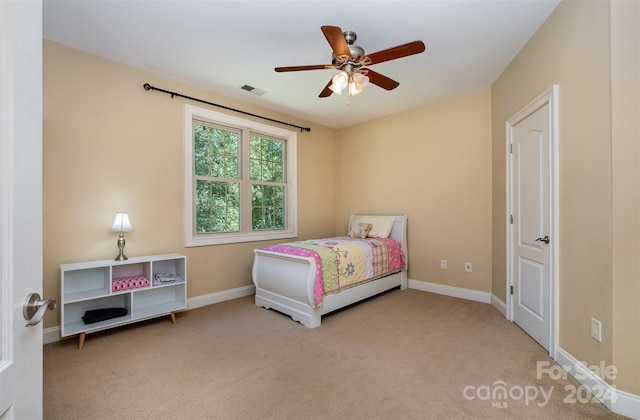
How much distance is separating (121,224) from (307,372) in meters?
2.14

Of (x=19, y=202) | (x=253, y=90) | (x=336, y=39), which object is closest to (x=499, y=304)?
(x=336, y=39)

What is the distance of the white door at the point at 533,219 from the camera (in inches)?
92.8

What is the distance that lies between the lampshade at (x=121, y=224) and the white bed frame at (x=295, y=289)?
1311mm

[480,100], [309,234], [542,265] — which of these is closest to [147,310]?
[309,234]

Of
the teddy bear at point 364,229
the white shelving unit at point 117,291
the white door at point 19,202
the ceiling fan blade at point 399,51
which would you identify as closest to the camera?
the white door at point 19,202

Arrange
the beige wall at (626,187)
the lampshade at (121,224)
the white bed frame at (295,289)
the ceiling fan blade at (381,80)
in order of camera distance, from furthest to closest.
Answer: the white bed frame at (295,289)
the lampshade at (121,224)
the ceiling fan blade at (381,80)
the beige wall at (626,187)

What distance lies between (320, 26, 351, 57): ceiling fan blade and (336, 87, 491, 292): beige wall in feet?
7.91

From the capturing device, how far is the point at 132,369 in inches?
86.5

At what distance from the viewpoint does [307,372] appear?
2154 mm

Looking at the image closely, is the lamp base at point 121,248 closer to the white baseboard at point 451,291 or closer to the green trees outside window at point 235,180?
the green trees outside window at point 235,180

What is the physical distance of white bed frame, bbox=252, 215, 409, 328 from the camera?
2969 mm

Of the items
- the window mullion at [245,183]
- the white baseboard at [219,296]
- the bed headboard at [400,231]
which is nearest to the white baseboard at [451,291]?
the bed headboard at [400,231]

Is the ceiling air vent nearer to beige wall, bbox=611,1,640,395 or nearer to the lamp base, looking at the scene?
the lamp base

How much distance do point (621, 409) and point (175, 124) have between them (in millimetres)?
4312
